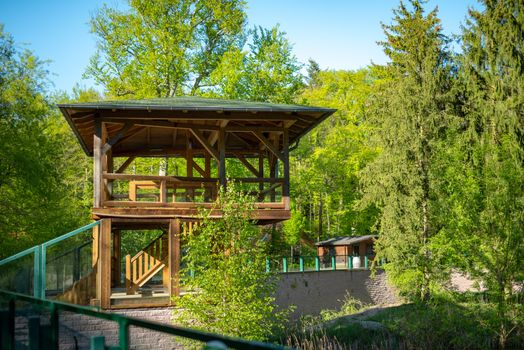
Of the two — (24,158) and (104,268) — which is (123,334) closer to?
(104,268)

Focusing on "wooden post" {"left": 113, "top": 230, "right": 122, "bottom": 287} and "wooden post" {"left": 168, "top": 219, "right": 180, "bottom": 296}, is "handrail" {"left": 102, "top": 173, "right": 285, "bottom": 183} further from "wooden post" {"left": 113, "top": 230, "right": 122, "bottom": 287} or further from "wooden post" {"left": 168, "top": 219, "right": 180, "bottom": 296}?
"wooden post" {"left": 113, "top": 230, "right": 122, "bottom": 287}

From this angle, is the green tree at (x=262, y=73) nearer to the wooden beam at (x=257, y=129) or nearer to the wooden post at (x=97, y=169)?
the wooden beam at (x=257, y=129)

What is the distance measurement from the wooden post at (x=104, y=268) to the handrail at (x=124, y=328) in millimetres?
11269

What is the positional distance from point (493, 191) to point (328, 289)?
31.2ft

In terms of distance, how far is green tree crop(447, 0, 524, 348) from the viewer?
73.6 feet

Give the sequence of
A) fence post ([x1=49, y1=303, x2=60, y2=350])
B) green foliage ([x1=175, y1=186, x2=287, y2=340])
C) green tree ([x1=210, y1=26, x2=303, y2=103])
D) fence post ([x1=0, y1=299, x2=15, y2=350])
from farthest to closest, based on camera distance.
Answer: green tree ([x1=210, y1=26, x2=303, y2=103])
green foliage ([x1=175, y1=186, x2=287, y2=340])
fence post ([x1=0, y1=299, x2=15, y2=350])
fence post ([x1=49, y1=303, x2=60, y2=350])

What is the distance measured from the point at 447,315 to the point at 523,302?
2.57 m

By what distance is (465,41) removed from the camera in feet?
103

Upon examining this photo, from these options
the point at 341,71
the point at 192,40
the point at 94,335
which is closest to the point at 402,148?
the point at 192,40

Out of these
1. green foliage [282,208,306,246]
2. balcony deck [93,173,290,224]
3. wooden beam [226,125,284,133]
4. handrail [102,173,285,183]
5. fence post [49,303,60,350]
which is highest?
wooden beam [226,125,284,133]

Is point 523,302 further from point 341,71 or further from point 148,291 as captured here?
point 341,71

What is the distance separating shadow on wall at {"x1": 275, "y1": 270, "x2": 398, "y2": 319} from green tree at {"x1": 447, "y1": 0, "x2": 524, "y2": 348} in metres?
7.29

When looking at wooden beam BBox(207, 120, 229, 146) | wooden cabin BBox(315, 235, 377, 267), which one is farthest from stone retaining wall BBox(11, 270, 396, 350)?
wooden beam BBox(207, 120, 229, 146)

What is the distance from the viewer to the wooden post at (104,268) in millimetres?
17328
